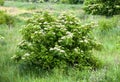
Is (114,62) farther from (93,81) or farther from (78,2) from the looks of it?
(78,2)

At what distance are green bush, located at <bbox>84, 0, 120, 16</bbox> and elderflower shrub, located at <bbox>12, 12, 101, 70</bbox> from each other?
24.3 ft

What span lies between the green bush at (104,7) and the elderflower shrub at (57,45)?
7.40 meters

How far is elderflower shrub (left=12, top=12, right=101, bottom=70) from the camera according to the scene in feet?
22.9

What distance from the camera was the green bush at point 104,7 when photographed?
14.7 meters

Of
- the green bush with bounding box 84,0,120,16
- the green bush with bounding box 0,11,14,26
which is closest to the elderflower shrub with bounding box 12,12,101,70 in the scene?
the green bush with bounding box 0,11,14,26

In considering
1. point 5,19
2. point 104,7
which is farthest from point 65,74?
point 104,7

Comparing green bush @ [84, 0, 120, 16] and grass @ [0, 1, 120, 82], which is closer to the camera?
grass @ [0, 1, 120, 82]

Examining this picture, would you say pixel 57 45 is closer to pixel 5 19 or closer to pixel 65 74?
pixel 65 74

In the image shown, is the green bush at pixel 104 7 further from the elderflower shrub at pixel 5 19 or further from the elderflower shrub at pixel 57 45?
the elderflower shrub at pixel 57 45

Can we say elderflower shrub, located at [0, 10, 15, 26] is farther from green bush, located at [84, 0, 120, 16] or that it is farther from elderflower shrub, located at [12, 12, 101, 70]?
elderflower shrub, located at [12, 12, 101, 70]

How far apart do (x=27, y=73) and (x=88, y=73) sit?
1350 millimetres

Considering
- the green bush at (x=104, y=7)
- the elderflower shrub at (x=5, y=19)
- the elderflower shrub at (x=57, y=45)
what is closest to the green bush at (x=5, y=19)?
the elderflower shrub at (x=5, y=19)

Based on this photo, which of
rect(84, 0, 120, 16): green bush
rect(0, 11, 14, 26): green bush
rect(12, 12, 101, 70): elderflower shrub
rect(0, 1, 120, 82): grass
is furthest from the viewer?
rect(84, 0, 120, 16): green bush

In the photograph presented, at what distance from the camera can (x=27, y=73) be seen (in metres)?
6.86
